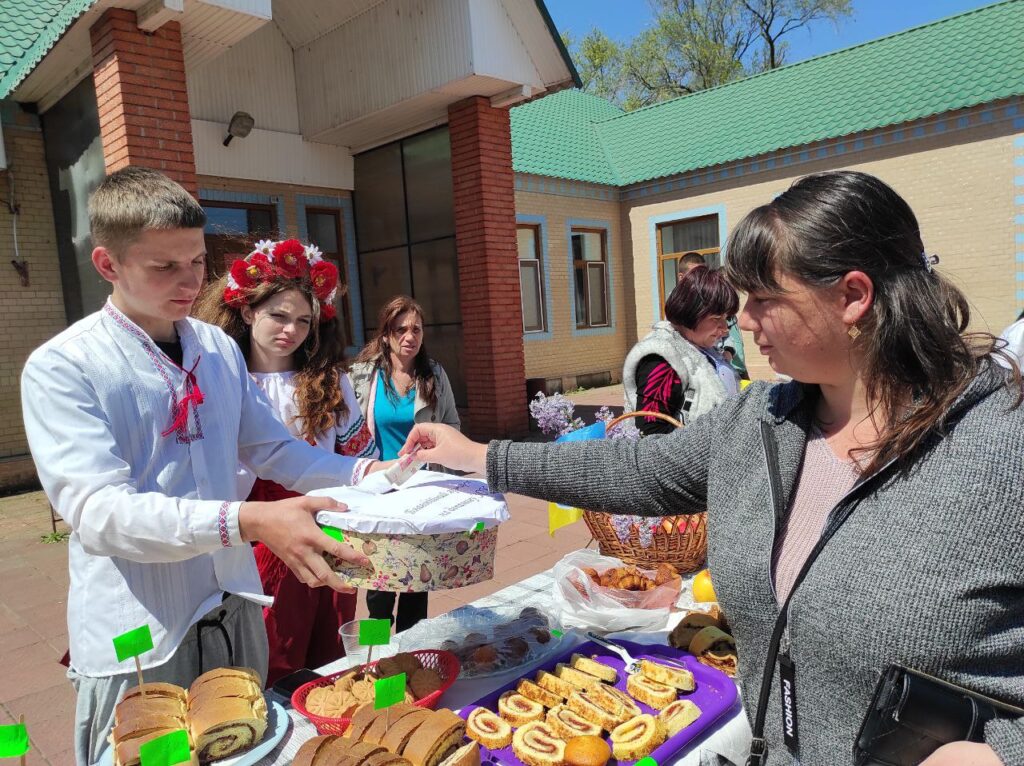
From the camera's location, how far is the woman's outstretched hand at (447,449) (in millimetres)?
1892

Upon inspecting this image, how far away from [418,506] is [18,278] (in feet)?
25.4

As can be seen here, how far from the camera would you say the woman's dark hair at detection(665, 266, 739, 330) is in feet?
10.8

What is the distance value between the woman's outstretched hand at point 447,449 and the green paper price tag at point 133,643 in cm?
77

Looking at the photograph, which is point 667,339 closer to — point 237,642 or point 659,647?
point 659,647

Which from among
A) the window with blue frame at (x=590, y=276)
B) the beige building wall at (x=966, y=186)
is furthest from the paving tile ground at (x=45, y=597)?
the beige building wall at (x=966, y=186)

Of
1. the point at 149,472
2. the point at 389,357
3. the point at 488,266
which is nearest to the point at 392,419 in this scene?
the point at 389,357

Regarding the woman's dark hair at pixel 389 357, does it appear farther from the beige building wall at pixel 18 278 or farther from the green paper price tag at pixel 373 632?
the beige building wall at pixel 18 278

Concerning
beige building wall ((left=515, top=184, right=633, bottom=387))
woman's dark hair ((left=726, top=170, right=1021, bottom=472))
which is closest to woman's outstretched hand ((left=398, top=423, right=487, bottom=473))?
woman's dark hair ((left=726, top=170, right=1021, bottom=472))

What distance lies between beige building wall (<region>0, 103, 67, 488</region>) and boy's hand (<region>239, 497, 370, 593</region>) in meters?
7.20

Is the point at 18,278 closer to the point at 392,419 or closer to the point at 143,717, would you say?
the point at 392,419

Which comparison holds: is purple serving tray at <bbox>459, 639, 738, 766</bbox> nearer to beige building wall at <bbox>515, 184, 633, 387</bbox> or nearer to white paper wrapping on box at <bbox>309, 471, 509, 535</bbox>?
white paper wrapping on box at <bbox>309, 471, 509, 535</bbox>

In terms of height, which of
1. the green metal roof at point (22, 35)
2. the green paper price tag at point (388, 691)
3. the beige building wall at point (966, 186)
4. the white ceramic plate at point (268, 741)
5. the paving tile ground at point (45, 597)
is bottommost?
the paving tile ground at point (45, 597)

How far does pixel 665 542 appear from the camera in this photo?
2.36m

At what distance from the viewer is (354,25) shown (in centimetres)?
812
